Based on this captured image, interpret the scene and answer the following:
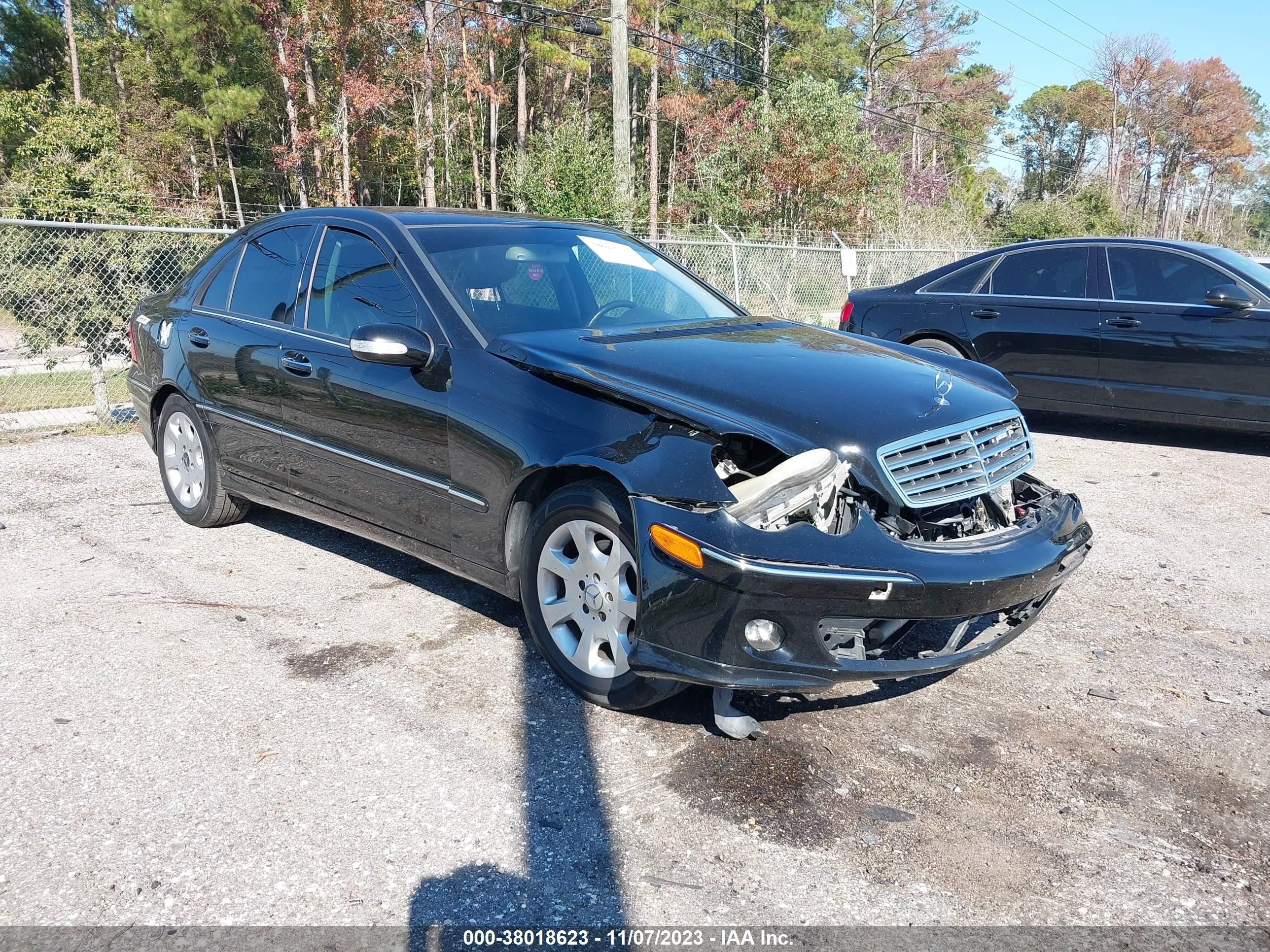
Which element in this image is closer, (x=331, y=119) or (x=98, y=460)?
(x=98, y=460)

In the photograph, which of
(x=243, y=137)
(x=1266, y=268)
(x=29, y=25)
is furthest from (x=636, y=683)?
(x=29, y=25)

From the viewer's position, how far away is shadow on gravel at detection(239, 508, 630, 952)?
245cm

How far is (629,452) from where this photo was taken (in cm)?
323

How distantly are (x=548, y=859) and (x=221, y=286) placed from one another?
3.85m

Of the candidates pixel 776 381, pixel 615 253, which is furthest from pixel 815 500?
pixel 615 253

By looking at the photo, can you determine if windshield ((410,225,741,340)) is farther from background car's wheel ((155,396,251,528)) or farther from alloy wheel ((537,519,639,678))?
background car's wheel ((155,396,251,528))

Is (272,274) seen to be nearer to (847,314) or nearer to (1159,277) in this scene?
(847,314)

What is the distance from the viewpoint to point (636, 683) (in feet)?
10.8

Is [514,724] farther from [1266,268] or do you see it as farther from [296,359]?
[1266,268]

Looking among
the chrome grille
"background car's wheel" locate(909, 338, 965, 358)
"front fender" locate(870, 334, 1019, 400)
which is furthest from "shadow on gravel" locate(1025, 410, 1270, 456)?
A: the chrome grille

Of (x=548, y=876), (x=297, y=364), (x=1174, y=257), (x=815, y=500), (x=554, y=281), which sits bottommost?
(x=548, y=876)

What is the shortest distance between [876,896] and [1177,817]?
103cm

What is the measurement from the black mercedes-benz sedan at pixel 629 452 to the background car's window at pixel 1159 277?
436 centimetres

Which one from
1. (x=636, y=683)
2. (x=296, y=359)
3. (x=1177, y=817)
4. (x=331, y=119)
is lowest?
(x=1177, y=817)
